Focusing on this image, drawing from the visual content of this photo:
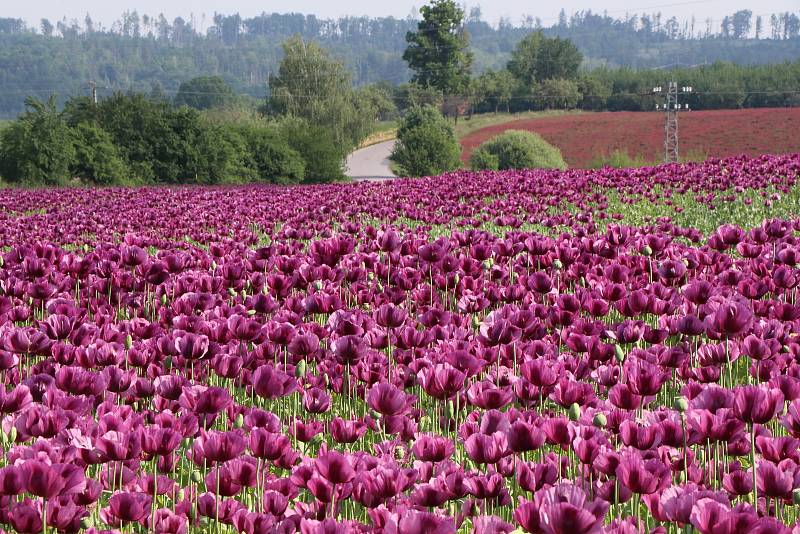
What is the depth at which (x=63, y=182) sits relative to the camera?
121 feet

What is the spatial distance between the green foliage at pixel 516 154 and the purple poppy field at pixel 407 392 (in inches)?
1849

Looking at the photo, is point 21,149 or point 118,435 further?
point 21,149

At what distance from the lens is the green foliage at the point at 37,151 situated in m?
36.8

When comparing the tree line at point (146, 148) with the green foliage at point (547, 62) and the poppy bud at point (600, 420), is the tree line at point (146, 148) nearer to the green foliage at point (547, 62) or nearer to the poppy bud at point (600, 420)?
the poppy bud at point (600, 420)

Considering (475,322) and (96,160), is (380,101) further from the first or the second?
(475,322)

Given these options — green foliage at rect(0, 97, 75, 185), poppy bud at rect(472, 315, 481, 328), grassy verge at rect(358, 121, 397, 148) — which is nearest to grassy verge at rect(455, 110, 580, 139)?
grassy verge at rect(358, 121, 397, 148)

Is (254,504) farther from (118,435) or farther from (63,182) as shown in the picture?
(63,182)

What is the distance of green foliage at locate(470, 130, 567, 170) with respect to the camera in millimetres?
54531

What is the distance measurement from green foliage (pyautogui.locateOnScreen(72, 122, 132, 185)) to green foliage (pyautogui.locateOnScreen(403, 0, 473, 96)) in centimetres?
8013

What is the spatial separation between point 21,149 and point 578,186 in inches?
1099

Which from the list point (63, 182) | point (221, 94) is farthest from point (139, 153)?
point (221, 94)

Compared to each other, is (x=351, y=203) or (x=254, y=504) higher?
(x=254, y=504)

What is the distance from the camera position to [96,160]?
127 ft

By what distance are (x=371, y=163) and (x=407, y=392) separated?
76117 millimetres
